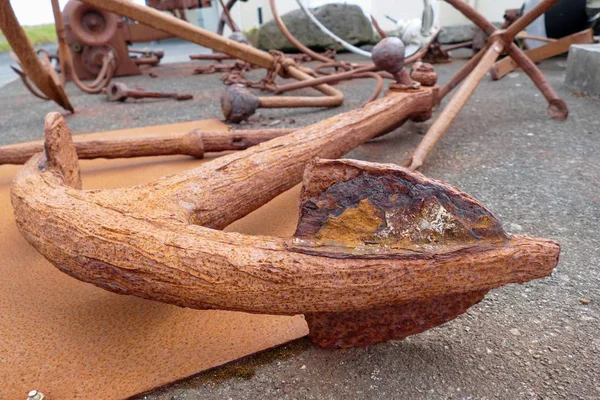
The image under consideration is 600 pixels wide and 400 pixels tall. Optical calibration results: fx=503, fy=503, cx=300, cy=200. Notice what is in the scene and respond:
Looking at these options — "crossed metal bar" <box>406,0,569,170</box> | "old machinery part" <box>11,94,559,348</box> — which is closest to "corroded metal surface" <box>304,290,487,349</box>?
"old machinery part" <box>11,94,559,348</box>

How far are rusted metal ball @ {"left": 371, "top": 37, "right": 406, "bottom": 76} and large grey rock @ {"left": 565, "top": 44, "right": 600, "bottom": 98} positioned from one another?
2005 millimetres

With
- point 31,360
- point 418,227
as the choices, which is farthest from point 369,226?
point 31,360

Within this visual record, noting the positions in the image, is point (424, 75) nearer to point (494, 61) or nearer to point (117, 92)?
point (494, 61)

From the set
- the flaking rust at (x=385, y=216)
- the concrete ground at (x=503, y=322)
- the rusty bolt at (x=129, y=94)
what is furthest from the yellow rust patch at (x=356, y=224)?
the rusty bolt at (x=129, y=94)

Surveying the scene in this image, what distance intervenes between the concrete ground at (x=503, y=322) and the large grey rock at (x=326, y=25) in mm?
4931

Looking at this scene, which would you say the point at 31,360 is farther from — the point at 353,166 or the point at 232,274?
the point at 353,166

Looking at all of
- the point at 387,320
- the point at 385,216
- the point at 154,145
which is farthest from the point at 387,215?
the point at 154,145

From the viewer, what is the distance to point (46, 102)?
15.8ft

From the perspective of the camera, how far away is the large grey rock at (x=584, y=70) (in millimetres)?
3799

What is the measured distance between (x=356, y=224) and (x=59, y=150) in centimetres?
117

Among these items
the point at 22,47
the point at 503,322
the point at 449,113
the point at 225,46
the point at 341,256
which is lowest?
the point at 503,322

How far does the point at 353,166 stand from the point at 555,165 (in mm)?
1880

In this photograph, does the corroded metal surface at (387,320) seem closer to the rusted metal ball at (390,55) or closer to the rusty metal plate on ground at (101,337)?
the rusty metal plate on ground at (101,337)

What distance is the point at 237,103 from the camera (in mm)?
3299
